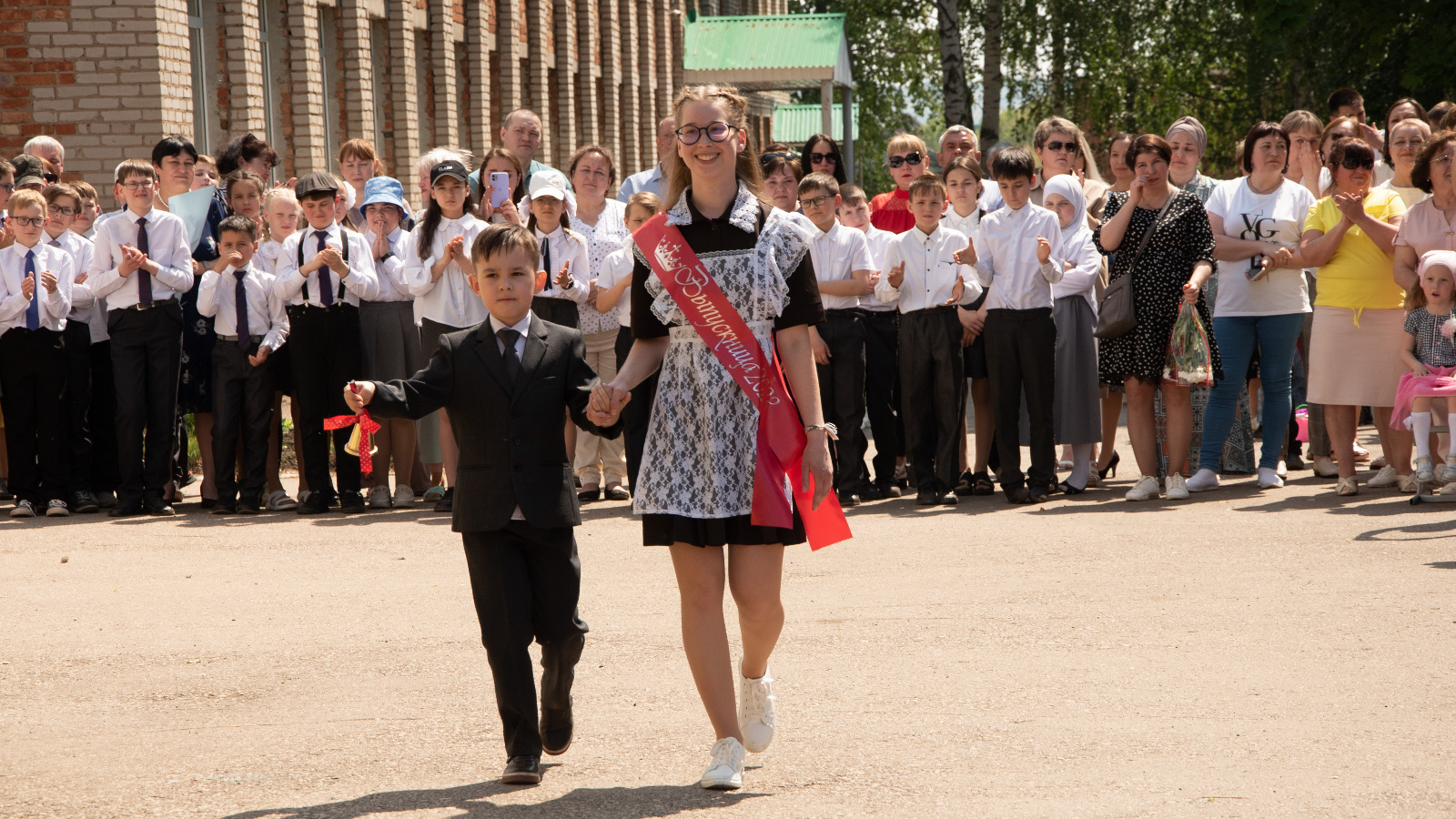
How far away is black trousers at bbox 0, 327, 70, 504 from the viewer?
10.6 m

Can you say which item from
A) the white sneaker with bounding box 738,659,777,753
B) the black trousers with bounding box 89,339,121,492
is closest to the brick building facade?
the black trousers with bounding box 89,339,121,492

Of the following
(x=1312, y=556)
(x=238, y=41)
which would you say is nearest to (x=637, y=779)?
(x=1312, y=556)

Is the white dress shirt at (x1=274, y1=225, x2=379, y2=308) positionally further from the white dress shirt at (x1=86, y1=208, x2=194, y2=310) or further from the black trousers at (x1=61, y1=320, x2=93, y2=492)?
the black trousers at (x1=61, y1=320, x2=93, y2=492)

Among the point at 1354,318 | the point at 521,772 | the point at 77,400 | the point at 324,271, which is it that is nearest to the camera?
the point at 521,772

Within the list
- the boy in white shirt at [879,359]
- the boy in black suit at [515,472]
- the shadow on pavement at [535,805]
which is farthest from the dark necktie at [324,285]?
the shadow on pavement at [535,805]

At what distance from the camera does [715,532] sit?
184 inches

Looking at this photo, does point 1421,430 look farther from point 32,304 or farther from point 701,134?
point 32,304

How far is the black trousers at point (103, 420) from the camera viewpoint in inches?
431

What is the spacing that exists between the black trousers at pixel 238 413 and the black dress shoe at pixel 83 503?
3.03 ft

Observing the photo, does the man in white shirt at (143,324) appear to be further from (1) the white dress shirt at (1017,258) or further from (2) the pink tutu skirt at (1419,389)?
(2) the pink tutu skirt at (1419,389)

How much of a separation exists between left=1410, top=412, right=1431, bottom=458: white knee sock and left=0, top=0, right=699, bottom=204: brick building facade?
37.3ft

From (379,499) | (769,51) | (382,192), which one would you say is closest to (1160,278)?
(382,192)

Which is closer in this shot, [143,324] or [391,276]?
[143,324]

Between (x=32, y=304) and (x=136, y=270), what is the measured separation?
771 millimetres
